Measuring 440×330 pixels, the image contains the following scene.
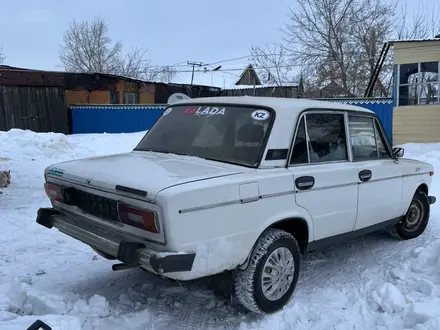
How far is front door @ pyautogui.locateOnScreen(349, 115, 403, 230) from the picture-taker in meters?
4.25

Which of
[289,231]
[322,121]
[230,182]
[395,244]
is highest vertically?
[322,121]

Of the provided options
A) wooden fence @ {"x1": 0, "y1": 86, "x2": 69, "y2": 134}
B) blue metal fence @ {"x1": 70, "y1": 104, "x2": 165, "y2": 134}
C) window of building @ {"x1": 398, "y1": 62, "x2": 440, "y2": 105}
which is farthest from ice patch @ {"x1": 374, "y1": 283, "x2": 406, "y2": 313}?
wooden fence @ {"x1": 0, "y1": 86, "x2": 69, "y2": 134}

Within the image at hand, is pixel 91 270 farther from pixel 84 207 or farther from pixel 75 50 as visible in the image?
pixel 75 50

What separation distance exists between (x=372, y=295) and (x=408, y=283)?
1.58ft

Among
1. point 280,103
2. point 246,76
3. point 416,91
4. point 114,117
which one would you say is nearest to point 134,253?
point 280,103

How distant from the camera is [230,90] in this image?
28484mm

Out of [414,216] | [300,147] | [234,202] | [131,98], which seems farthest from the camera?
[131,98]

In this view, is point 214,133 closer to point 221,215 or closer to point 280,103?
point 280,103

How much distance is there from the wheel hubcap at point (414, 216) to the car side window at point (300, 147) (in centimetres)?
239

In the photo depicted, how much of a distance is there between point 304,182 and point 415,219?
2.72 meters

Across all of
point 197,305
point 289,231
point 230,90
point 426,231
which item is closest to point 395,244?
point 426,231

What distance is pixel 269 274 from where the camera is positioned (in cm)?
341

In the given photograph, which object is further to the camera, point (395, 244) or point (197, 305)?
point (395, 244)

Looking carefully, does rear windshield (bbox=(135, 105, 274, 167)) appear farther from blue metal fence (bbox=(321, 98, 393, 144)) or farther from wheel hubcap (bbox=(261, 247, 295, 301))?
blue metal fence (bbox=(321, 98, 393, 144))
